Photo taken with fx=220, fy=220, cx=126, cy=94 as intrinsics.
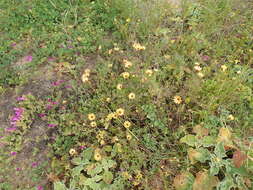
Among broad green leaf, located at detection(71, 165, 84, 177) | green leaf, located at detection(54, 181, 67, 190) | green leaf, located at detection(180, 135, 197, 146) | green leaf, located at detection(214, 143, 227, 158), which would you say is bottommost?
green leaf, located at detection(54, 181, 67, 190)

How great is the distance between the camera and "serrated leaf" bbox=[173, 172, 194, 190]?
6.86 ft

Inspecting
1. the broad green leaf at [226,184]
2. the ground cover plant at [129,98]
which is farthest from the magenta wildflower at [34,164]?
the broad green leaf at [226,184]

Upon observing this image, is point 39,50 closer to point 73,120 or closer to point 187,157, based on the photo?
point 73,120

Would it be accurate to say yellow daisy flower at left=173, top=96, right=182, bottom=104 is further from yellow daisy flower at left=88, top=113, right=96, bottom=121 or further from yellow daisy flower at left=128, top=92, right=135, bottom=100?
yellow daisy flower at left=88, top=113, right=96, bottom=121

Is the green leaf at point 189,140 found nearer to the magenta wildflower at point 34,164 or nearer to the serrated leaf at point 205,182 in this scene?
the serrated leaf at point 205,182

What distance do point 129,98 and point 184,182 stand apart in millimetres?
1080

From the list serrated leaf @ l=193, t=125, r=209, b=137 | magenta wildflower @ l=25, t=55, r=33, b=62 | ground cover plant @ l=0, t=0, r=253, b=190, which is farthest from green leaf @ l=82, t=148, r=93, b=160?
magenta wildflower @ l=25, t=55, r=33, b=62

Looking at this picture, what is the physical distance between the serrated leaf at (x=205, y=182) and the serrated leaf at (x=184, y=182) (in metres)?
0.06

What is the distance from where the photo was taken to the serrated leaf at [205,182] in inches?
79.2

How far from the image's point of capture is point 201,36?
3.23m

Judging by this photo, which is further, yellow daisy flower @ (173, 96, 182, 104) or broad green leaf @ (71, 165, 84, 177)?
yellow daisy flower @ (173, 96, 182, 104)

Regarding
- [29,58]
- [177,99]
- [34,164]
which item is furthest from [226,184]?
[29,58]

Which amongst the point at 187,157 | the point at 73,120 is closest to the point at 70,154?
the point at 73,120

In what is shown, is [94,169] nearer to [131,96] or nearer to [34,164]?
[34,164]
